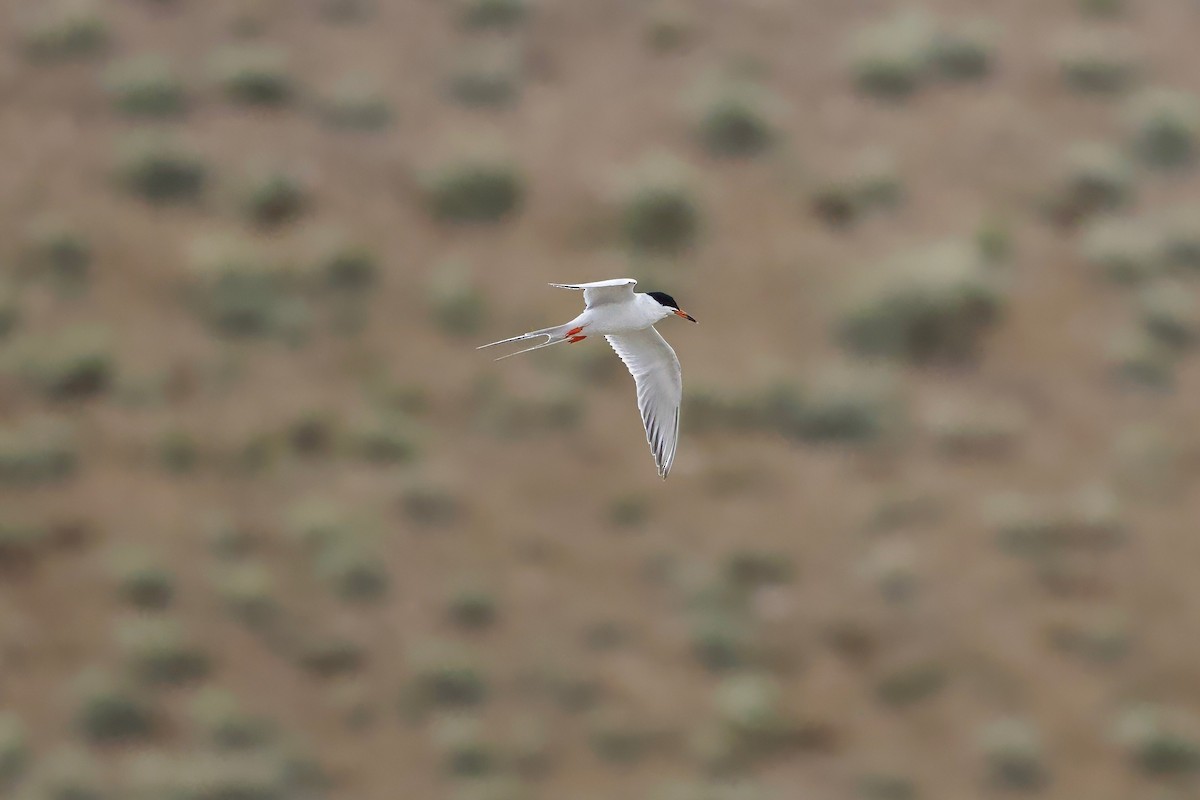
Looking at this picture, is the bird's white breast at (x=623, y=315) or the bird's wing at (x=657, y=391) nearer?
the bird's white breast at (x=623, y=315)

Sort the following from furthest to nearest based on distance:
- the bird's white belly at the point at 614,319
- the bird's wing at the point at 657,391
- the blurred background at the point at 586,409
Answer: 1. the blurred background at the point at 586,409
2. the bird's wing at the point at 657,391
3. the bird's white belly at the point at 614,319

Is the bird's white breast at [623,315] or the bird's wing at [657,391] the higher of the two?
the bird's wing at [657,391]

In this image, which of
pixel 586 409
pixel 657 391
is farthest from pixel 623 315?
pixel 586 409

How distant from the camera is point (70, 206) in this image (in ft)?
55.6

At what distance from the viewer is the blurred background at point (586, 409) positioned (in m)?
14.6

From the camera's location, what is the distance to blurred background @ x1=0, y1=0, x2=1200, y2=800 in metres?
14.6

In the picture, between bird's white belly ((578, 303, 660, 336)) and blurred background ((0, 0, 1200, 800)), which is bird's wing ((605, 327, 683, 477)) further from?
blurred background ((0, 0, 1200, 800))

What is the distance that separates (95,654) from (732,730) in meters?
5.73

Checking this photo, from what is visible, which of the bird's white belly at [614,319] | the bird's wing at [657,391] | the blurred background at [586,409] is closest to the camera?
the bird's white belly at [614,319]

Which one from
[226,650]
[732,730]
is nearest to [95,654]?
[226,650]

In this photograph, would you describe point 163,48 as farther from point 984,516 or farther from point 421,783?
point 984,516

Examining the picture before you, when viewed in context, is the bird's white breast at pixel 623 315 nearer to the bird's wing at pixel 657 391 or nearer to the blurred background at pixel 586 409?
the bird's wing at pixel 657 391

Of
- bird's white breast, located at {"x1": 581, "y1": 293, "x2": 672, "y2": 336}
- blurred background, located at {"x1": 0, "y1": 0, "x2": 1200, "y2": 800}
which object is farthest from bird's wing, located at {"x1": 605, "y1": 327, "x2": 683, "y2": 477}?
blurred background, located at {"x1": 0, "y1": 0, "x2": 1200, "y2": 800}

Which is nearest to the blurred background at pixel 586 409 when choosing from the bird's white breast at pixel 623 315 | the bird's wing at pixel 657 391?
the bird's wing at pixel 657 391
